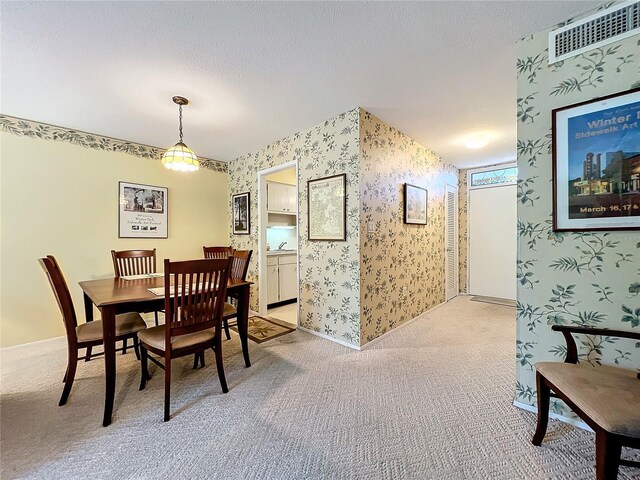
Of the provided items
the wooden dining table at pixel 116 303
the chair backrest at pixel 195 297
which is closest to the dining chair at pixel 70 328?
the wooden dining table at pixel 116 303

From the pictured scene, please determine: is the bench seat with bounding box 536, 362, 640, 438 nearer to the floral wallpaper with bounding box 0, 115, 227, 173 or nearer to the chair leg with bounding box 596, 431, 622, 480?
the chair leg with bounding box 596, 431, 622, 480

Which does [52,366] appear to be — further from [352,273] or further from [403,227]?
[403,227]

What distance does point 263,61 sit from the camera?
189cm

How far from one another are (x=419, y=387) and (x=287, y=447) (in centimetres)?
106

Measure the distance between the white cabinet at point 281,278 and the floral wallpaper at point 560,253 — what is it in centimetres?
295

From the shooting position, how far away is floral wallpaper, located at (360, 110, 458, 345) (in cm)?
269

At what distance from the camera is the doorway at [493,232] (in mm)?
4387

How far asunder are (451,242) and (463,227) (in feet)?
1.63

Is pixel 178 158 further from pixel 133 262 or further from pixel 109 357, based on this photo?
pixel 109 357

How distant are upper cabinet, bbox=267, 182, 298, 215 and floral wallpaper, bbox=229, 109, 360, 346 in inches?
34.6

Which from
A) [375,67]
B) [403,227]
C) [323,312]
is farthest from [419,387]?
[375,67]

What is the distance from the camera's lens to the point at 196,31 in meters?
1.62

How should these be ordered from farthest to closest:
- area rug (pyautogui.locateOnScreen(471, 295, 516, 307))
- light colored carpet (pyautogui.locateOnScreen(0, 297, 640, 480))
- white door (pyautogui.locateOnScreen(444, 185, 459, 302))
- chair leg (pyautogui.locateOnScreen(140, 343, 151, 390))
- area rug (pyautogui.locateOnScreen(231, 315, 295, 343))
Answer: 1. white door (pyautogui.locateOnScreen(444, 185, 459, 302))
2. area rug (pyautogui.locateOnScreen(471, 295, 516, 307))
3. area rug (pyautogui.locateOnScreen(231, 315, 295, 343))
4. chair leg (pyautogui.locateOnScreen(140, 343, 151, 390))
5. light colored carpet (pyautogui.locateOnScreen(0, 297, 640, 480))

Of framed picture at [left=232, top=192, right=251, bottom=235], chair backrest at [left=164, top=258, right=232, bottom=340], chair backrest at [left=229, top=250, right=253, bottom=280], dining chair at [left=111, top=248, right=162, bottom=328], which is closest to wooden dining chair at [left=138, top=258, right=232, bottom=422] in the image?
chair backrest at [left=164, top=258, right=232, bottom=340]
